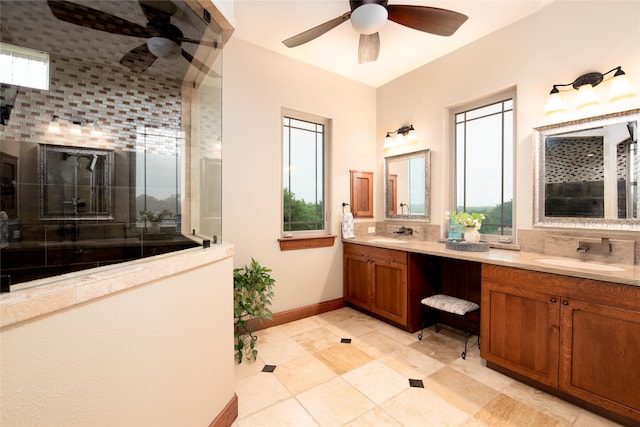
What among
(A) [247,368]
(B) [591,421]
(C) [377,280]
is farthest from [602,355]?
(A) [247,368]

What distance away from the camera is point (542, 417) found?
1.67 meters

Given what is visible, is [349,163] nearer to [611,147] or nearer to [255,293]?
[255,293]

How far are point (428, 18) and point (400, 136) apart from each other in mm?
1594

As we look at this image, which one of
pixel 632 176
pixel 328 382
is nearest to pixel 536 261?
pixel 632 176

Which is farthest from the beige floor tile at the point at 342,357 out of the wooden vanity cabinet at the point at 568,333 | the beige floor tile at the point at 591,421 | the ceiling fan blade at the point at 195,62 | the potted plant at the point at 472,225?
the ceiling fan blade at the point at 195,62

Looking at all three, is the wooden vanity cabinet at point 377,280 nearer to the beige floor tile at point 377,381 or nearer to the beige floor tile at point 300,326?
the beige floor tile at point 300,326

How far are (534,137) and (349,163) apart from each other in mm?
1939

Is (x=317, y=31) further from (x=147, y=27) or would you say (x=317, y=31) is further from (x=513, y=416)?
(x=513, y=416)

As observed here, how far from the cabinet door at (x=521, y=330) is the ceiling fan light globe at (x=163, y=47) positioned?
308cm

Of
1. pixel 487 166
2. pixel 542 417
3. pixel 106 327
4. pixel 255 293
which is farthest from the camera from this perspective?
pixel 487 166

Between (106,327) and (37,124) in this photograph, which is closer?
(106,327)

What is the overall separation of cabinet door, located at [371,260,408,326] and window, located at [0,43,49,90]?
11.2 feet

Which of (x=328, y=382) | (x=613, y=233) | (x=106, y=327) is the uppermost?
(x=613, y=233)

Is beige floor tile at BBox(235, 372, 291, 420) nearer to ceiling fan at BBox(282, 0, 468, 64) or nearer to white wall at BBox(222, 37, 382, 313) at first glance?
white wall at BBox(222, 37, 382, 313)
